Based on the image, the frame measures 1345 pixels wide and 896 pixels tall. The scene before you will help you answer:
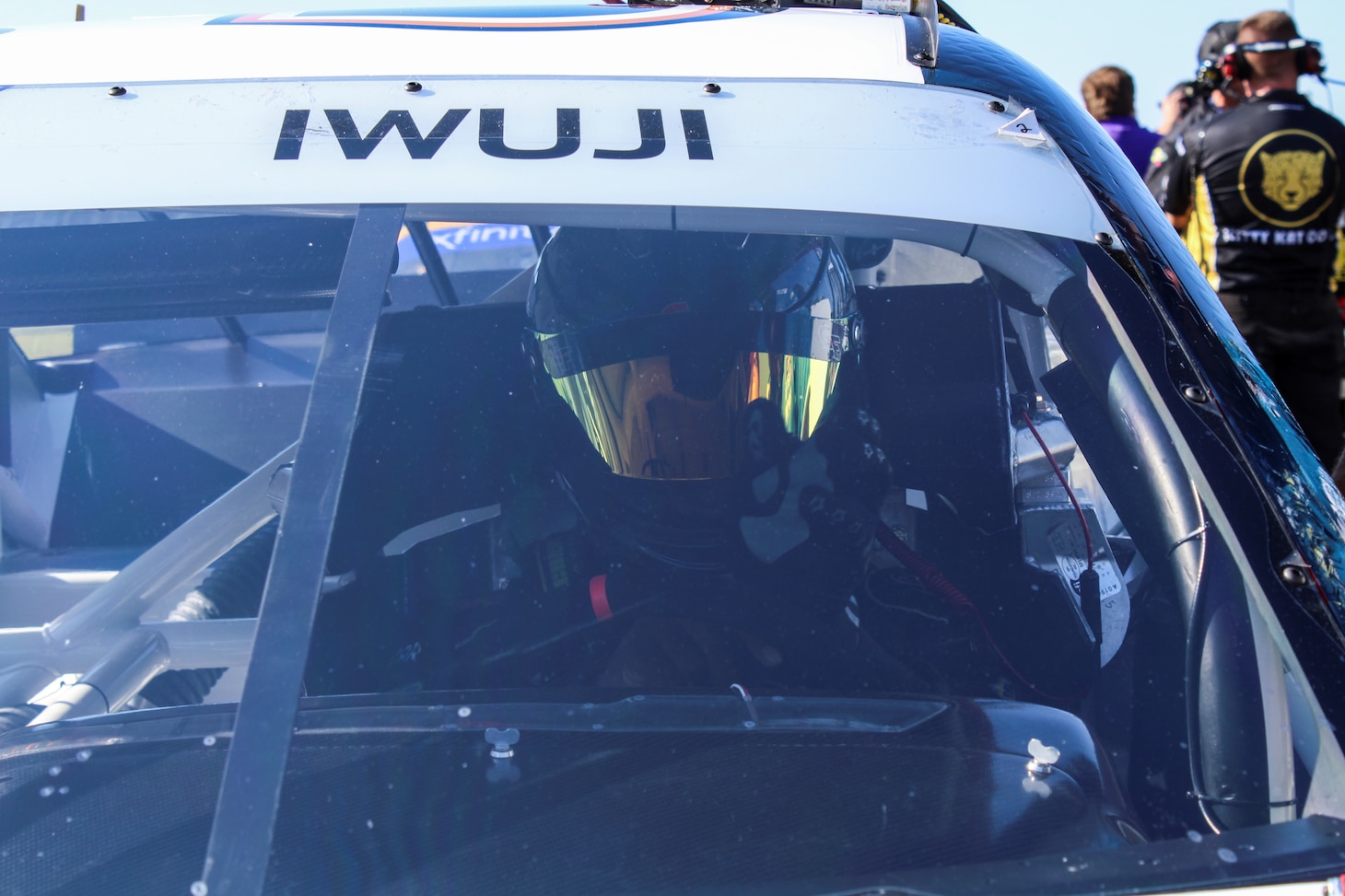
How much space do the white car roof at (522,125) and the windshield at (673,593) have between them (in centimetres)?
5

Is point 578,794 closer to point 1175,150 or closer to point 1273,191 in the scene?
point 1273,191

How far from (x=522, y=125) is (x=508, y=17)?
1.07 feet

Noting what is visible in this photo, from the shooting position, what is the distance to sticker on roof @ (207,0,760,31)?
1.25m

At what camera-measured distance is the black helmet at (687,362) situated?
4.34 ft

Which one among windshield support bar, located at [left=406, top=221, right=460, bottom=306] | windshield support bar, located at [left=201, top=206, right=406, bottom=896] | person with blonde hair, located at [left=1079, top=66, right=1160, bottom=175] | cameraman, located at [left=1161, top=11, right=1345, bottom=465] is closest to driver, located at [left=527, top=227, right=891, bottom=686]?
windshield support bar, located at [left=201, top=206, right=406, bottom=896]

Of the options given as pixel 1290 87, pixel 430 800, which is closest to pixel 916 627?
pixel 430 800

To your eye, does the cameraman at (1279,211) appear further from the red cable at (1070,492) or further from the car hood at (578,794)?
the car hood at (578,794)

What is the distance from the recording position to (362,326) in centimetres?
95

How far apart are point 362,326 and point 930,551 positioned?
86cm

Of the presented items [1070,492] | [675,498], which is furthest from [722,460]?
[1070,492]

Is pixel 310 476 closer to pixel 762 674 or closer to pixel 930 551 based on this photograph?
pixel 762 674

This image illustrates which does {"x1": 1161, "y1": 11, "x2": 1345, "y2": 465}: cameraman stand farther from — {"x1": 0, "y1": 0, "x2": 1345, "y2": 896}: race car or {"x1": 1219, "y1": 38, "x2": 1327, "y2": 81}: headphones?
{"x1": 0, "y1": 0, "x2": 1345, "y2": 896}: race car

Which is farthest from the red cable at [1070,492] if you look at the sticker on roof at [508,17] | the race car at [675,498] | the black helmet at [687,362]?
the sticker on roof at [508,17]

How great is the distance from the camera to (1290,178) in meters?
3.36
